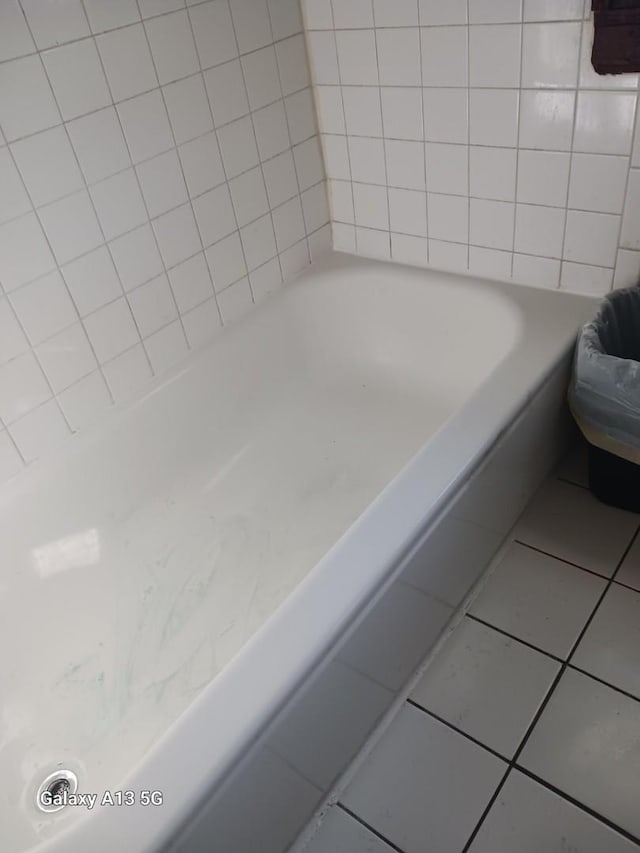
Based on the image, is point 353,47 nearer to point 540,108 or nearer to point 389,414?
point 540,108

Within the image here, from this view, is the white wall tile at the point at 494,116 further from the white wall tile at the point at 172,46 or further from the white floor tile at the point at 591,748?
the white floor tile at the point at 591,748

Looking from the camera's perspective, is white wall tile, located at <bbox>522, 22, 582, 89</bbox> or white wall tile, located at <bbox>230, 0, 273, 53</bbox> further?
white wall tile, located at <bbox>230, 0, 273, 53</bbox>

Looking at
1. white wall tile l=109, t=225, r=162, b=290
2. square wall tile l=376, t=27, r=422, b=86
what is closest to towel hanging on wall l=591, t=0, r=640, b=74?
square wall tile l=376, t=27, r=422, b=86

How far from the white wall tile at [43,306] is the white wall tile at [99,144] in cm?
22

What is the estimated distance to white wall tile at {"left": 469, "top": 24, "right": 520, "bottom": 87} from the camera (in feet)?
4.51

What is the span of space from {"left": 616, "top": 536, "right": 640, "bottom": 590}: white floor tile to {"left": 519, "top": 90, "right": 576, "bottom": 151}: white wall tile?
2.93 ft

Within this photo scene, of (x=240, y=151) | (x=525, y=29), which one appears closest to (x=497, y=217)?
(x=525, y=29)

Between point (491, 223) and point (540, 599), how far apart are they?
903mm

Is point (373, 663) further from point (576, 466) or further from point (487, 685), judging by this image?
point (576, 466)

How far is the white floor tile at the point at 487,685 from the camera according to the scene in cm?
123

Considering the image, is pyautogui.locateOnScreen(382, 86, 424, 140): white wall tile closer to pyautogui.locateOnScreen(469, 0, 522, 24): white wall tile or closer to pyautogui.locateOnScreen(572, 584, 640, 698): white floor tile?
pyautogui.locateOnScreen(469, 0, 522, 24): white wall tile

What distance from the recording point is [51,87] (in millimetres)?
1209

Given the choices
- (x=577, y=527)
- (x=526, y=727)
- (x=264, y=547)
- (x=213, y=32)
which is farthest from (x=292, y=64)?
(x=526, y=727)

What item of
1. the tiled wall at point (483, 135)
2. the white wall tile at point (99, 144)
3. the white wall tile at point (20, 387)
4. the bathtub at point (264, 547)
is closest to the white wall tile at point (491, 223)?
the tiled wall at point (483, 135)
